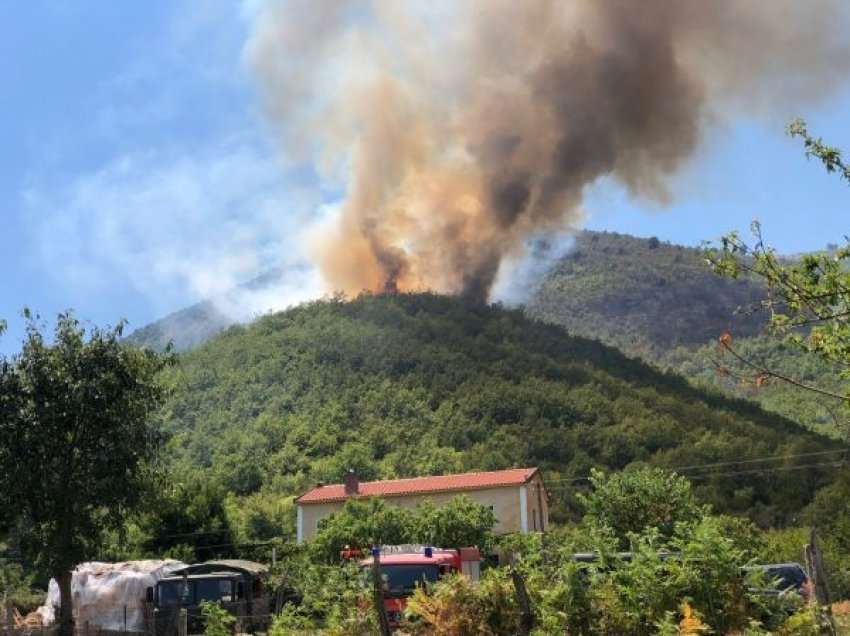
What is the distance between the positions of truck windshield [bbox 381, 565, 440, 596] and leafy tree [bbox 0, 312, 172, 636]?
607 cm

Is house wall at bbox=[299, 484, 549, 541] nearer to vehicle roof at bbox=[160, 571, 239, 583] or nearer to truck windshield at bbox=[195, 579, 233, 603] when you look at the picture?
vehicle roof at bbox=[160, 571, 239, 583]

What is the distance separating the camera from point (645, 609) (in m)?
9.97

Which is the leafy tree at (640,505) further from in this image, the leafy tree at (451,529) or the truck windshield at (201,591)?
the truck windshield at (201,591)

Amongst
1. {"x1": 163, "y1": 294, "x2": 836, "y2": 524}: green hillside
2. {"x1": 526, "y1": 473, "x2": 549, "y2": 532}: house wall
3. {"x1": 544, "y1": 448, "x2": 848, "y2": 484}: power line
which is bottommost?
{"x1": 526, "y1": 473, "x2": 549, "y2": 532}: house wall

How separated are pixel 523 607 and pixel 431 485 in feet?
124

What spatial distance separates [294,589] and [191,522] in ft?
61.9

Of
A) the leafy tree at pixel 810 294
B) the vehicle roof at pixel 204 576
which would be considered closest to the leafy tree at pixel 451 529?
the vehicle roof at pixel 204 576

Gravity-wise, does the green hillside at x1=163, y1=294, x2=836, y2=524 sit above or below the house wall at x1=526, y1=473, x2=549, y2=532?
above

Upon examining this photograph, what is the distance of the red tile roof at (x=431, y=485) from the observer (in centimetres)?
4591

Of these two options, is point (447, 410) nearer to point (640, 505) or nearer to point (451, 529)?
point (451, 529)

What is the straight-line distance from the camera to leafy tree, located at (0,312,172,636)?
65.0 feet

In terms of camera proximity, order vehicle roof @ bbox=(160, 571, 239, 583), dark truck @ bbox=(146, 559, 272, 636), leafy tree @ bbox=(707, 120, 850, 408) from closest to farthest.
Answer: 1. leafy tree @ bbox=(707, 120, 850, 408)
2. dark truck @ bbox=(146, 559, 272, 636)
3. vehicle roof @ bbox=(160, 571, 239, 583)

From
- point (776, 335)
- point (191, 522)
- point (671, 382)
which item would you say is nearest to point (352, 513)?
point (191, 522)

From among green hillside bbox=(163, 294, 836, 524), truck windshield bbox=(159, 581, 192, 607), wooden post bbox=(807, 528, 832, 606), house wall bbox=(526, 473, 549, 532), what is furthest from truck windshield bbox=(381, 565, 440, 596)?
green hillside bbox=(163, 294, 836, 524)
